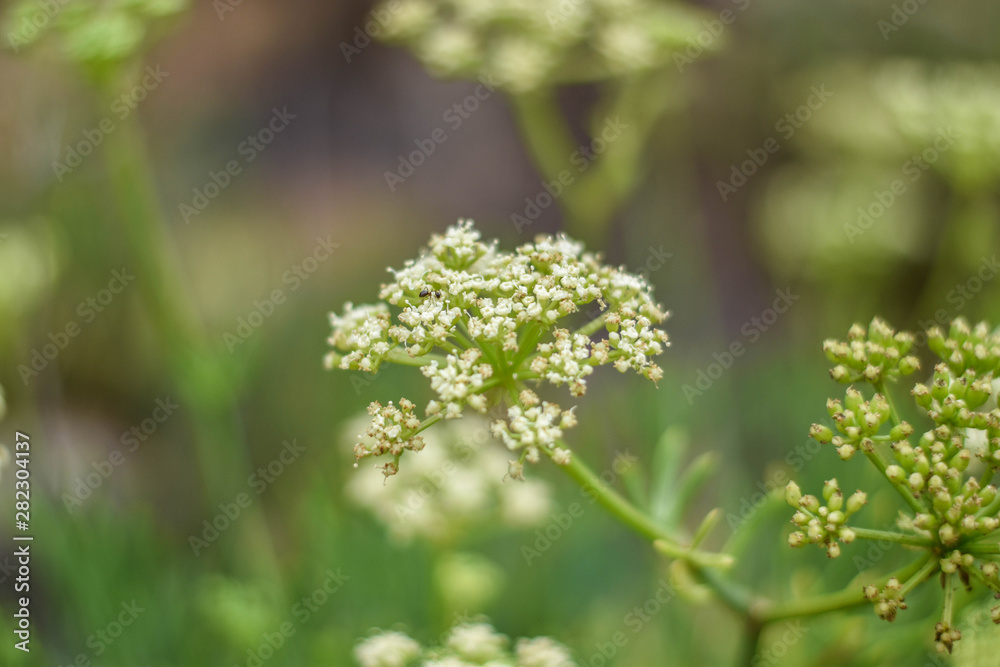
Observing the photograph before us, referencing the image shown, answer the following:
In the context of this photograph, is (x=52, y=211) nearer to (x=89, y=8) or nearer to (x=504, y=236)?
(x=89, y=8)

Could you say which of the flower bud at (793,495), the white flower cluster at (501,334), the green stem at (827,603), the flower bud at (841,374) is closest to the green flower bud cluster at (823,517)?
the flower bud at (793,495)

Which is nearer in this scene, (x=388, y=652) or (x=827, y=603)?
(x=827, y=603)

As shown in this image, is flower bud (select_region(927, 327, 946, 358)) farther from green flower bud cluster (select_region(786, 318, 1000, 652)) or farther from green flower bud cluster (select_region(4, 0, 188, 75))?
green flower bud cluster (select_region(4, 0, 188, 75))

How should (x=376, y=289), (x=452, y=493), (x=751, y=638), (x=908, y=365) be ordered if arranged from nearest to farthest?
1. (x=908, y=365)
2. (x=751, y=638)
3. (x=452, y=493)
4. (x=376, y=289)

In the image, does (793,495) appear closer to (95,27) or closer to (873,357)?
(873,357)

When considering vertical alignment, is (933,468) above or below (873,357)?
below

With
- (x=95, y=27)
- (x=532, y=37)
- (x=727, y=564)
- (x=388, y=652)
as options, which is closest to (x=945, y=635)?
(x=727, y=564)
